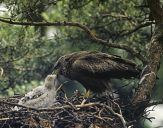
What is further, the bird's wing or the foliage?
the foliage

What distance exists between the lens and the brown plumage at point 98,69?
455 inches

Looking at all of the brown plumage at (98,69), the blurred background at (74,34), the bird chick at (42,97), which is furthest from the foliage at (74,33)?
the bird chick at (42,97)

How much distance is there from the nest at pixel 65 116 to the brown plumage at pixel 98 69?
2.99ft

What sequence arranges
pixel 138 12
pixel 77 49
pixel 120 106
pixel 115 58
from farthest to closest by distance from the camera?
pixel 77 49
pixel 138 12
pixel 115 58
pixel 120 106

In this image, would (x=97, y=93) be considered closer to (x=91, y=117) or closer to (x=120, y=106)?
(x=120, y=106)

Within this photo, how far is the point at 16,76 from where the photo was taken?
15.0 meters

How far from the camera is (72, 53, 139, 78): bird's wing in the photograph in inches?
455

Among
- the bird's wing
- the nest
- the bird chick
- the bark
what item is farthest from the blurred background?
the nest

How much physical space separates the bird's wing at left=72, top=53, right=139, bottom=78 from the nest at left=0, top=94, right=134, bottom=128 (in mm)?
903

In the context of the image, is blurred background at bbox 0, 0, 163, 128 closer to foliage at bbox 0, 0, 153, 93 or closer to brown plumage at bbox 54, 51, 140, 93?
foliage at bbox 0, 0, 153, 93

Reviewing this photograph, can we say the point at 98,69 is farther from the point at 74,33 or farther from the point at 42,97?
the point at 74,33

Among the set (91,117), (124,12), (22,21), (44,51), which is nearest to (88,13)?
A: (124,12)

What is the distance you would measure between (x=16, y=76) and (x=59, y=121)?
4953 mm

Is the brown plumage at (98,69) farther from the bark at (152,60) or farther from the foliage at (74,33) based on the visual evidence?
the foliage at (74,33)
